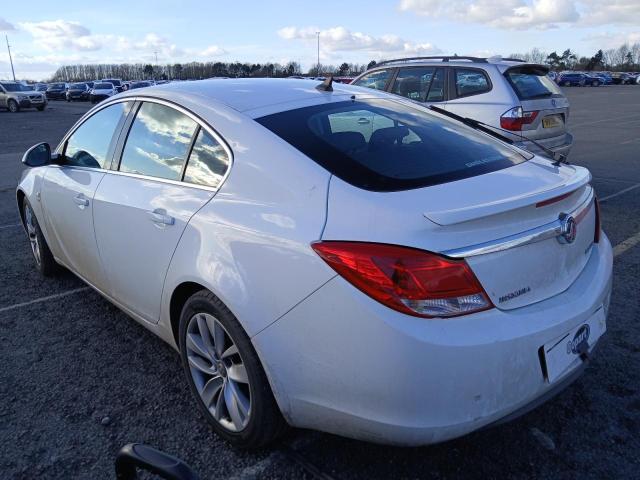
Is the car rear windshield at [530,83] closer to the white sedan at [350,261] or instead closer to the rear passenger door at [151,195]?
the white sedan at [350,261]

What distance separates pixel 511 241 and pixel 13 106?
3868 cm

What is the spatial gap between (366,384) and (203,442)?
3.40 feet

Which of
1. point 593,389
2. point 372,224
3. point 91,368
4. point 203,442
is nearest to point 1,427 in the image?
point 91,368

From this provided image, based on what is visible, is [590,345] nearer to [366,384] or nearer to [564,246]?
[564,246]

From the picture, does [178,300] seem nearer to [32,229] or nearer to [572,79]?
[32,229]

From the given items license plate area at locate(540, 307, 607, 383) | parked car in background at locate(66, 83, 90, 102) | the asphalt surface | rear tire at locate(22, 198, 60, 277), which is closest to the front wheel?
the asphalt surface

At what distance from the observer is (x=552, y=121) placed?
23.3ft

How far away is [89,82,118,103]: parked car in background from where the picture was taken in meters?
42.8

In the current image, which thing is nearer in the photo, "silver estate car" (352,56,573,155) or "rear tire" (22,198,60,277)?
"rear tire" (22,198,60,277)

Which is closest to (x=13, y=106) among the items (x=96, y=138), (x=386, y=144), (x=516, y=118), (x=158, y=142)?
(x=516, y=118)

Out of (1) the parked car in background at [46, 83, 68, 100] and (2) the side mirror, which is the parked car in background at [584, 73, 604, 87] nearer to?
(1) the parked car in background at [46, 83, 68, 100]

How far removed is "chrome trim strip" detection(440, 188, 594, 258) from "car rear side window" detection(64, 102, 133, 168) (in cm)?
233

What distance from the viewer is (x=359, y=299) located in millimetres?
1854

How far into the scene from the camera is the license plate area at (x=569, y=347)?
2.01m
